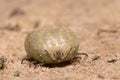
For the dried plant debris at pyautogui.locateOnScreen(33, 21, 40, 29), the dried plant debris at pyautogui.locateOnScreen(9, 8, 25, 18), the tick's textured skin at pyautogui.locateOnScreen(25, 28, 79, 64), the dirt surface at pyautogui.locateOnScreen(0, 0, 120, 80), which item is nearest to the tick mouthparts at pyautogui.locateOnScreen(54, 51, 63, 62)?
the tick's textured skin at pyautogui.locateOnScreen(25, 28, 79, 64)

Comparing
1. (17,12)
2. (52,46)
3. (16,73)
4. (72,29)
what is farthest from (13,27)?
(52,46)

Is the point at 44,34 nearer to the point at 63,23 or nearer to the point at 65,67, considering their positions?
the point at 65,67

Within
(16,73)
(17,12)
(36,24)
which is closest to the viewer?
(16,73)

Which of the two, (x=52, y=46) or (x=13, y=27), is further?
(x=13, y=27)

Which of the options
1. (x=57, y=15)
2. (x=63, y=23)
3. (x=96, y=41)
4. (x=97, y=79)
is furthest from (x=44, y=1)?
(x=97, y=79)

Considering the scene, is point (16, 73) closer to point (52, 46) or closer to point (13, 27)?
point (52, 46)

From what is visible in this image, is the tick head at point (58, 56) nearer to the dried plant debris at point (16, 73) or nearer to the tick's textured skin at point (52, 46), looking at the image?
the tick's textured skin at point (52, 46)

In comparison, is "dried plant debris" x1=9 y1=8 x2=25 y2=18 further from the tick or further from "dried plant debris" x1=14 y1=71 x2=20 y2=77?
"dried plant debris" x1=14 y1=71 x2=20 y2=77
